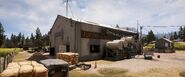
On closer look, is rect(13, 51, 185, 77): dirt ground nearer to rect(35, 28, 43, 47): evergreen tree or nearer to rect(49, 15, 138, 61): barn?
rect(49, 15, 138, 61): barn

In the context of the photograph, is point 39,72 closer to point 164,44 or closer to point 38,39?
point 164,44

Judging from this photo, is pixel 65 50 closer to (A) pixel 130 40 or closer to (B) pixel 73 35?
(B) pixel 73 35

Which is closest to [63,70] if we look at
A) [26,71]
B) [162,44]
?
[26,71]

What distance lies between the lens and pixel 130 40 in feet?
113

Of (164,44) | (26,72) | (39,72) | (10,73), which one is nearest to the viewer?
(10,73)

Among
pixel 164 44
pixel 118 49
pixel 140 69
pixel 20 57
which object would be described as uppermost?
pixel 164 44

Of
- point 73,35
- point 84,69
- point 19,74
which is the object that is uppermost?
point 73,35

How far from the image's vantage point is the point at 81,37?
28.5 m

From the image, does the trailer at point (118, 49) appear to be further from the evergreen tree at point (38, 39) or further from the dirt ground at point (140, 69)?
the evergreen tree at point (38, 39)

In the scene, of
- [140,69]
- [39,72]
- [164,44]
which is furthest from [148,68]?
[164,44]

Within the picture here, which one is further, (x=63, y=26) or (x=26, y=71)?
(x=63, y=26)

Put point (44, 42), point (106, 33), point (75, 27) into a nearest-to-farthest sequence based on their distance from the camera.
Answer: point (75, 27)
point (106, 33)
point (44, 42)

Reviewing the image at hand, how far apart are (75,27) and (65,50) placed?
4.64 metres

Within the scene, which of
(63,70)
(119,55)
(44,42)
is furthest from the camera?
(44,42)
